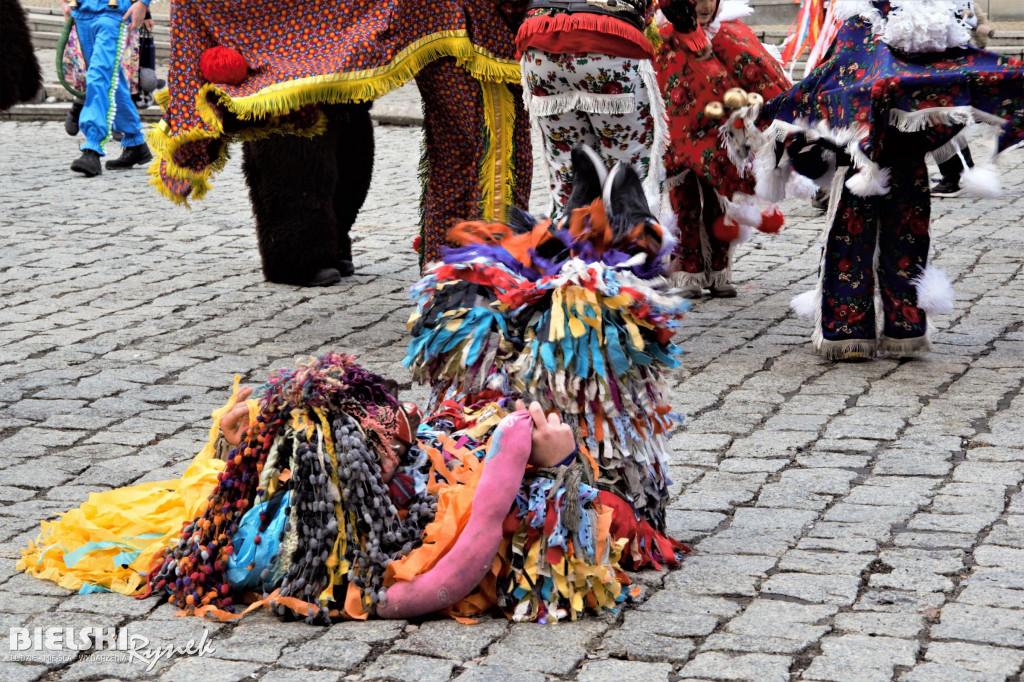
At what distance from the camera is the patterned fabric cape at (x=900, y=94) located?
5121 millimetres

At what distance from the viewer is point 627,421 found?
347cm

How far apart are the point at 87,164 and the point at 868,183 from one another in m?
7.22

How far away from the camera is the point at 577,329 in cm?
334

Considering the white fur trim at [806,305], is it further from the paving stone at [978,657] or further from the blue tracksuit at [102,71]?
the blue tracksuit at [102,71]

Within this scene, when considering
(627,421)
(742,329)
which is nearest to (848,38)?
(742,329)

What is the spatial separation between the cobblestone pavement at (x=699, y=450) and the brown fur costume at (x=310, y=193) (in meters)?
0.22

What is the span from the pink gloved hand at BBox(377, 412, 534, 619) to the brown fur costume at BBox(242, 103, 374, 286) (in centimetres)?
373

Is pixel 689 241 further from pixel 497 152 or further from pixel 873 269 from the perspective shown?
pixel 873 269

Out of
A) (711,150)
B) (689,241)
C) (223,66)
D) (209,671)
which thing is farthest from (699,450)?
(223,66)

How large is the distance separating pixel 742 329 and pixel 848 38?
1.48 meters

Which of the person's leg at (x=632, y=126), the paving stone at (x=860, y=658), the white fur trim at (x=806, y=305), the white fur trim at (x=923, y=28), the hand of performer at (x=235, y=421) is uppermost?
the white fur trim at (x=923, y=28)

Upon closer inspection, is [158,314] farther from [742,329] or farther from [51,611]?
[51,611]

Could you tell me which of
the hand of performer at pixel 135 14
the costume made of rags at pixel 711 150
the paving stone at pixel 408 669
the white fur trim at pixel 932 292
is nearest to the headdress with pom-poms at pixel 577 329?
the paving stone at pixel 408 669

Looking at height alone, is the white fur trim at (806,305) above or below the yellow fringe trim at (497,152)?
below
